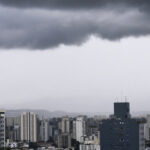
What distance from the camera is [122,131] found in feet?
163

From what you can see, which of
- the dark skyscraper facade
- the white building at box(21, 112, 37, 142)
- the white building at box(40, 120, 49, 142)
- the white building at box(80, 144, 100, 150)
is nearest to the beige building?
the white building at box(40, 120, 49, 142)

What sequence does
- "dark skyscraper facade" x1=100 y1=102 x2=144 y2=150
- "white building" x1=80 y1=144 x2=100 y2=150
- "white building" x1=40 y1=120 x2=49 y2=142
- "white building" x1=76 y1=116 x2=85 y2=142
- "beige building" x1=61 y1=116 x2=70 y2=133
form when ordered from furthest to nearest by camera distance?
"beige building" x1=61 y1=116 x2=70 y2=133, "white building" x1=40 y1=120 x2=49 y2=142, "white building" x1=76 y1=116 x2=85 y2=142, "white building" x1=80 y1=144 x2=100 y2=150, "dark skyscraper facade" x1=100 y1=102 x2=144 y2=150

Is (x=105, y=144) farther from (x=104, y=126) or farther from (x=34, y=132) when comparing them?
(x=34, y=132)

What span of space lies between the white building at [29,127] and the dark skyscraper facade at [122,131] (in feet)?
214

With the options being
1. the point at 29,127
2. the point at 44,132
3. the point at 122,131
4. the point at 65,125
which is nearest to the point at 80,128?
the point at 44,132

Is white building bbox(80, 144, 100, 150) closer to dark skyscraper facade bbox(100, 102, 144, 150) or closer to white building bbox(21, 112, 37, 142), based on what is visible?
white building bbox(21, 112, 37, 142)

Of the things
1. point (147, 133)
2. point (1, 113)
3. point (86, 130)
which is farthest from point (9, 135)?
point (1, 113)

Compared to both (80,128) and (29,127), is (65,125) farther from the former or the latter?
(29,127)

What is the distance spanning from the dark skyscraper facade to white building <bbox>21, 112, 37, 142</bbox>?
65251 millimetres

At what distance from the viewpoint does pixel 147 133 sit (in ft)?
363

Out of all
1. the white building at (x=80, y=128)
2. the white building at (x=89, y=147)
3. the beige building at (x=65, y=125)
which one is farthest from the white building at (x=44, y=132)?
→ the white building at (x=89, y=147)

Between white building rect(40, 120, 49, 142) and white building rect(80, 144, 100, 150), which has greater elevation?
white building rect(40, 120, 49, 142)

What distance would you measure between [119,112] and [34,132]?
6813 centimetres

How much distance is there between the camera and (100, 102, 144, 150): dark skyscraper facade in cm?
4959
